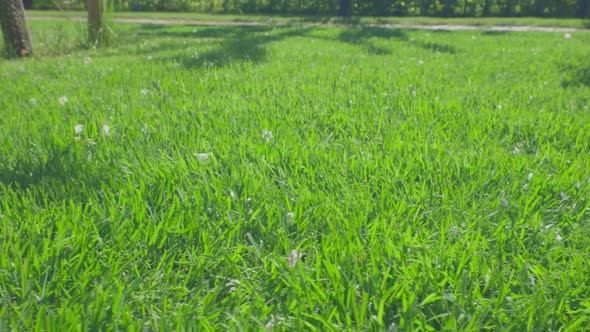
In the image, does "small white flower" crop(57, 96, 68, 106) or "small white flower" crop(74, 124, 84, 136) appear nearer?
"small white flower" crop(74, 124, 84, 136)

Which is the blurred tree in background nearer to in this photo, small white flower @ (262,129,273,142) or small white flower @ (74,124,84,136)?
small white flower @ (262,129,273,142)

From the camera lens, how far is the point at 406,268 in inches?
45.6

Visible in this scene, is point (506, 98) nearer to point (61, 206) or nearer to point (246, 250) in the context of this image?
point (246, 250)

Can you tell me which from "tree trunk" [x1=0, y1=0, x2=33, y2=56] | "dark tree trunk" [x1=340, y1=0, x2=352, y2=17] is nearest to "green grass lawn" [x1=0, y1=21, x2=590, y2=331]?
"tree trunk" [x1=0, y1=0, x2=33, y2=56]

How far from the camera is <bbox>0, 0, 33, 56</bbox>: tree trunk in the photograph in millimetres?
5613

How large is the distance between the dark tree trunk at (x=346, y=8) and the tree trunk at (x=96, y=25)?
48.0ft

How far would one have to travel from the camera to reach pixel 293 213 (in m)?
1.44

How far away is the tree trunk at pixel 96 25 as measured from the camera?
6.86 m

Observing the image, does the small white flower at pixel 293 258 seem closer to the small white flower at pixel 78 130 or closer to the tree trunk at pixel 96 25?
the small white flower at pixel 78 130

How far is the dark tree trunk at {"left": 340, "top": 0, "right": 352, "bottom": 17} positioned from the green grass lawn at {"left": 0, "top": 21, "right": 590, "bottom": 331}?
58.3 feet

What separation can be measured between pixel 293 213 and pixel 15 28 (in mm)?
6538

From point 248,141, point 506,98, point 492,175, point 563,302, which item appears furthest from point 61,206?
point 506,98

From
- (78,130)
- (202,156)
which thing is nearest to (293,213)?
(202,156)

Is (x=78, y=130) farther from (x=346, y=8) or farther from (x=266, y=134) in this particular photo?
(x=346, y=8)
